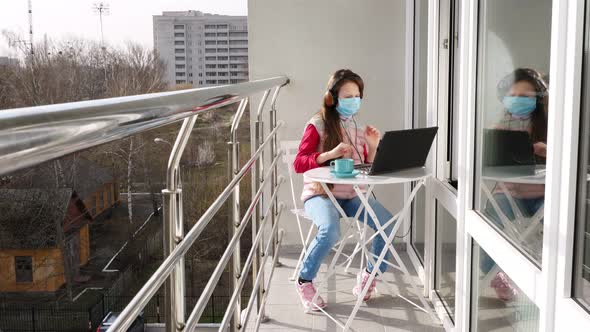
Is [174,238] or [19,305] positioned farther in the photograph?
[19,305]

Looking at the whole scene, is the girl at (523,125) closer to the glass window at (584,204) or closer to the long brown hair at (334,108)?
the glass window at (584,204)

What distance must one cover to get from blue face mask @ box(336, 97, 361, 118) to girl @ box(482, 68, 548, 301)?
126 centimetres

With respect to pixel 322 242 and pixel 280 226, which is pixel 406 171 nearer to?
pixel 322 242

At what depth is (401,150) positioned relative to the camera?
9.81 ft

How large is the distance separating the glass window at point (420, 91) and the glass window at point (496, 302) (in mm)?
1252

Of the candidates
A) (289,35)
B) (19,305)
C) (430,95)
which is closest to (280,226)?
(289,35)

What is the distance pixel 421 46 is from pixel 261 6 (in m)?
1.06

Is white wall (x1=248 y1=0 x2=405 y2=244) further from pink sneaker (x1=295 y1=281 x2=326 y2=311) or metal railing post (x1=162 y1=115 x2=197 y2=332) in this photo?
metal railing post (x1=162 y1=115 x2=197 y2=332)

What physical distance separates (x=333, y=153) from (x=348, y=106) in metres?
0.30

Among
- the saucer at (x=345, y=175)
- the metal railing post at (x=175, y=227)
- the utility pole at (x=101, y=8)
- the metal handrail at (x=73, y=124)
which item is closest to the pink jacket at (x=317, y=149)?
the saucer at (x=345, y=175)

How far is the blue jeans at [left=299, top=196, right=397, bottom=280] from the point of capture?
3.23 m

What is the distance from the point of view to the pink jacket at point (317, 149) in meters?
3.38

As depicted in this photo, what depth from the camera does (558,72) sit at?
1555 mm

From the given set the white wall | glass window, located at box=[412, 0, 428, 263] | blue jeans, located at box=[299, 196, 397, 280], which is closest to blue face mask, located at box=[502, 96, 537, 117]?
blue jeans, located at box=[299, 196, 397, 280]
